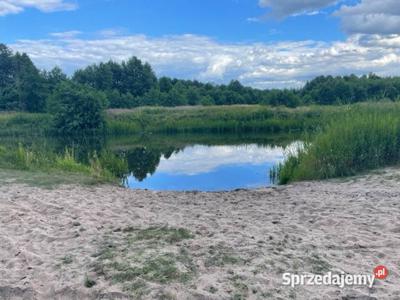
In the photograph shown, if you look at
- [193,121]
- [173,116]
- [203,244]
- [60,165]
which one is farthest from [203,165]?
[173,116]

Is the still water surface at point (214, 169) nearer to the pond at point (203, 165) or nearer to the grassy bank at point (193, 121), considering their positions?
the pond at point (203, 165)

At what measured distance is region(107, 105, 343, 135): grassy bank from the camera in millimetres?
33500

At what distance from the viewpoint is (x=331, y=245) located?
15.4ft

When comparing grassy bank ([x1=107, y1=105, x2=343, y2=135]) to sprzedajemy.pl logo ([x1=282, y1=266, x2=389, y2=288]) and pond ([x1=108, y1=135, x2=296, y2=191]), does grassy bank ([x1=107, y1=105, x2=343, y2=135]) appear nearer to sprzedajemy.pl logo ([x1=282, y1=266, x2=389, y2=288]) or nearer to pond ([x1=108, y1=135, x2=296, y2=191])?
pond ([x1=108, y1=135, x2=296, y2=191])

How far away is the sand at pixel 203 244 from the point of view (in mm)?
3705

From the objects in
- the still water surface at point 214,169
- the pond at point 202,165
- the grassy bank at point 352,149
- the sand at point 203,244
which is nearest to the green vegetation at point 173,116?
the grassy bank at point 352,149

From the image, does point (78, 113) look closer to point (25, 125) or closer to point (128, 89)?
point (25, 125)

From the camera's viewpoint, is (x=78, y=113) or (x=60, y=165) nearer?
(x=60, y=165)

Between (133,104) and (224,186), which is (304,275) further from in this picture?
(133,104)

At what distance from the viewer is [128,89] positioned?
2586 inches

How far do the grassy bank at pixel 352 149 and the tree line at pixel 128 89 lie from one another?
30.2 meters

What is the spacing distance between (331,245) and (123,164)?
404 inches

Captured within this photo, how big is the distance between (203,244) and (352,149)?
681cm

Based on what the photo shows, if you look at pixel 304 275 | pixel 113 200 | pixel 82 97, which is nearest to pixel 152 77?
pixel 82 97
